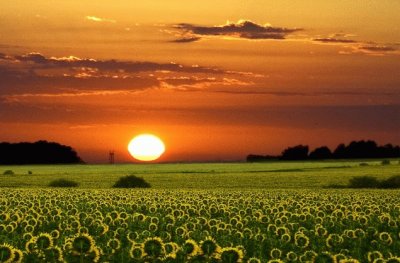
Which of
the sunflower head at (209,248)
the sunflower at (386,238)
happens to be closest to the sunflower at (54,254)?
the sunflower head at (209,248)

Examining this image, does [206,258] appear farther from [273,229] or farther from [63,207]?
[63,207]

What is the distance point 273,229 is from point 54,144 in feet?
530

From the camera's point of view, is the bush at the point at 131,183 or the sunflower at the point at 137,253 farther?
the bush at the point at 131,183

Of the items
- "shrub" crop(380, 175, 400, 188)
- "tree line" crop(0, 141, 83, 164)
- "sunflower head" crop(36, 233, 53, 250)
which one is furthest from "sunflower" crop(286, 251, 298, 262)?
"tree line" crop(0, 141, 83, 164)

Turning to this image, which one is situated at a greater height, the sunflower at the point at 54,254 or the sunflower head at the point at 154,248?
the sunflower head at the point at 154,248

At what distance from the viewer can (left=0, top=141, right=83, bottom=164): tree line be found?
581ft

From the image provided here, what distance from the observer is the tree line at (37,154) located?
17724 cm

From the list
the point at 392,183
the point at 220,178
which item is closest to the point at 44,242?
the point at 392,183

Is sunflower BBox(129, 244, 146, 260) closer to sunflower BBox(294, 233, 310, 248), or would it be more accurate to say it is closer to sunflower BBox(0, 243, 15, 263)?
sunflower BBox(0, 243, 15, 263)

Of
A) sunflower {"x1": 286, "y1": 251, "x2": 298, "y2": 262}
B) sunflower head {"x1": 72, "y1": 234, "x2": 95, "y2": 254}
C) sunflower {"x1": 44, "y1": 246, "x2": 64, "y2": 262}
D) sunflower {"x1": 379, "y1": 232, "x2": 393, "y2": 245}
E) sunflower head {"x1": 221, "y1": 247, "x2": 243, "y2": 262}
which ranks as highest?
sunflower head {"x1": 72, "y1": 234, "x2": 95, "y2": 254}

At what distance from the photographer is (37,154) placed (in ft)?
590

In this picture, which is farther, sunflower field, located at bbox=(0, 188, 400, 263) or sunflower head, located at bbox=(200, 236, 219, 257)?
sunflower field, located at bbox=(0, 188, 400, 263)

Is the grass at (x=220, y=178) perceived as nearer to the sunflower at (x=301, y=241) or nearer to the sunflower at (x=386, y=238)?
the sunflower at (x=386, y=238)

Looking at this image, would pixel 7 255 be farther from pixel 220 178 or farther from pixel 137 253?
pixel 220 178
